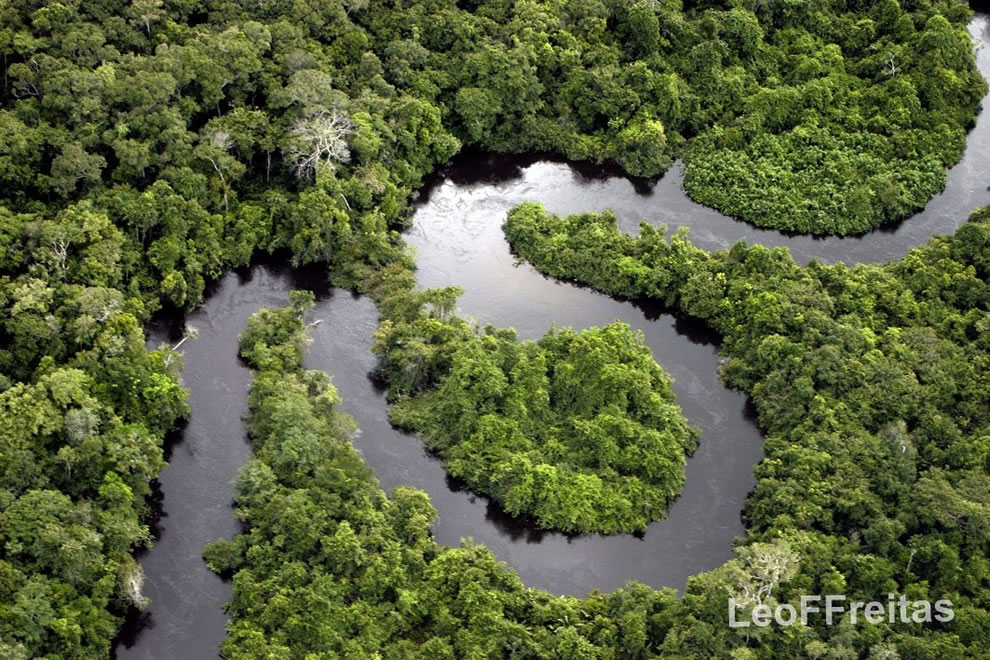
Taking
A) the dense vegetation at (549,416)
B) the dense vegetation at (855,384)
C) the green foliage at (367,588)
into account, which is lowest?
the green foliage at (367,588)

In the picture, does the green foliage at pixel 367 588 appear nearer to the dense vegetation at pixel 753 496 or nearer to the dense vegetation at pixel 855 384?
the dense vegetation at pixel 753 496

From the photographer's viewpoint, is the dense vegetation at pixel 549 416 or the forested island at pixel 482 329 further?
the dense vegetation at pixel 549 416

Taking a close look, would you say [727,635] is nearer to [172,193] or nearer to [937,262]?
[937,262]

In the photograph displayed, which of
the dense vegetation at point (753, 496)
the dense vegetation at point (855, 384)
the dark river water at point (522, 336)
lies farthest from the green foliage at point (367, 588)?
the dense vegetation at point (855, 384)

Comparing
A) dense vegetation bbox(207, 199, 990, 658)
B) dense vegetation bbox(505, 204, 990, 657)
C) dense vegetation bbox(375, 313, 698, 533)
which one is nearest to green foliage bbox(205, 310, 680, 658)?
dense vegetation bbox(207, 199, 990, 658)

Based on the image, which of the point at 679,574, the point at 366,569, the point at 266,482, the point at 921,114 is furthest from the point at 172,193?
the point at 921,114

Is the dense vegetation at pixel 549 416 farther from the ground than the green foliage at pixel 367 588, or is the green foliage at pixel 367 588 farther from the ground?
the dense vegetation at pixel 549 416
